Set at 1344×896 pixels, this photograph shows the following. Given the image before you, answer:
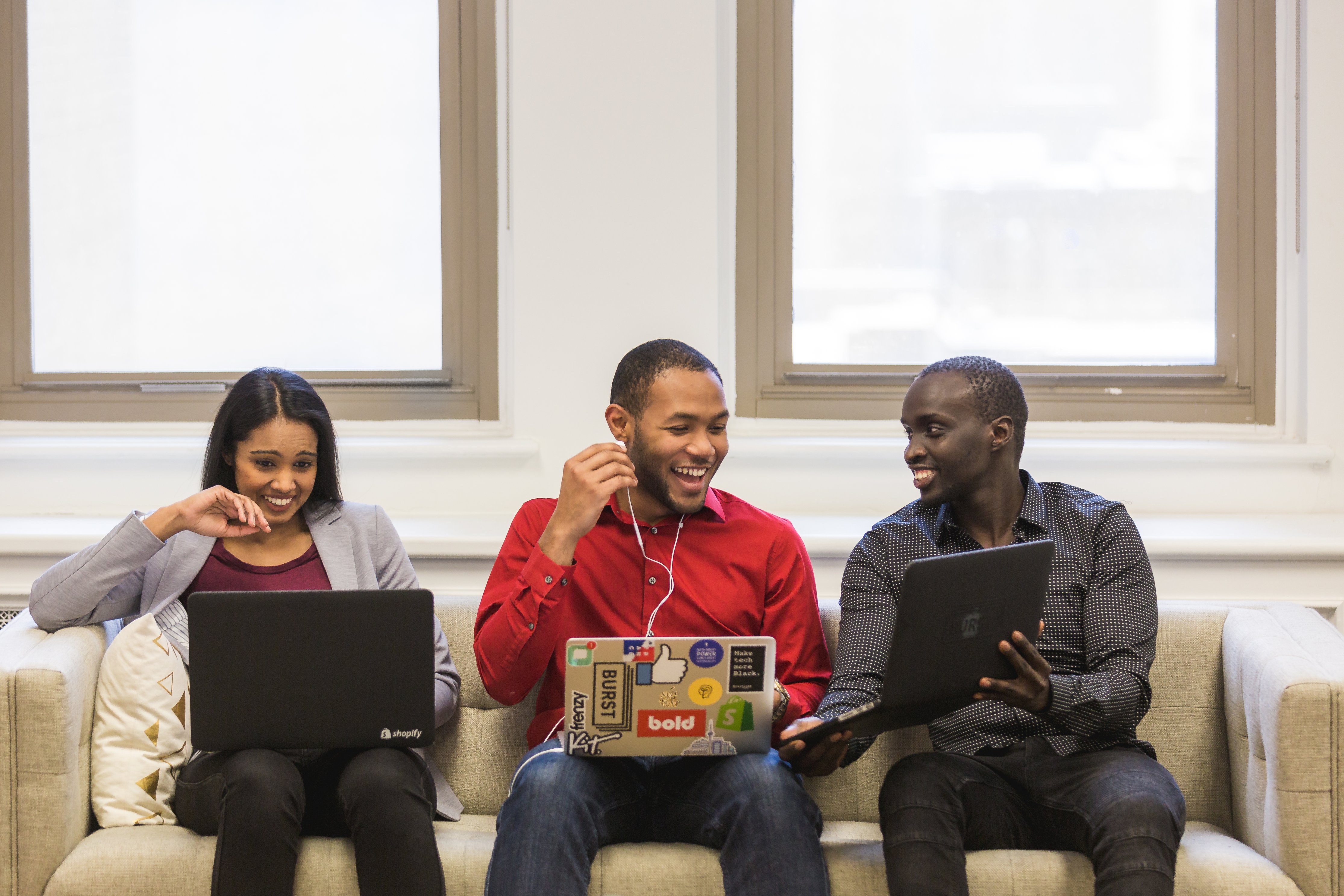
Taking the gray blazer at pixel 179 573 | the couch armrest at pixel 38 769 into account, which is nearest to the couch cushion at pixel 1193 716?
the gray blazer at pixel 179 573

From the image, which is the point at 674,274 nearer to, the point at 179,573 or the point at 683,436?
the point at 683,436

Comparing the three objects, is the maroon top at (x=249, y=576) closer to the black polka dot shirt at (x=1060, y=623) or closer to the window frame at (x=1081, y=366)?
the black polka dot shirt at (x=1060, y=623)

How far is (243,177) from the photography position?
2.98m

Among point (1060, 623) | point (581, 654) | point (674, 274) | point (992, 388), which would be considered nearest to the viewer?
point (581, 654)

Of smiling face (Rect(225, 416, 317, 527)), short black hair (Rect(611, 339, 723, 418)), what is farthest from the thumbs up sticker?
smiling face (Rect(225, 416, 317, 527))

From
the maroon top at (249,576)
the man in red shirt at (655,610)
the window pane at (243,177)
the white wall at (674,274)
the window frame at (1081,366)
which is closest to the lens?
the man in red shirt at (655,610)

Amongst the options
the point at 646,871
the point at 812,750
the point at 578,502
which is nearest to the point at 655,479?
the point at 578,502

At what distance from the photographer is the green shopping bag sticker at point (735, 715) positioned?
1648 mm

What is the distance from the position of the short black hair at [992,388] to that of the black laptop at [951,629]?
0.40m

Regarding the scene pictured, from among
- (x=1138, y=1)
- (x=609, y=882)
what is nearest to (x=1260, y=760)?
(x=609, y=882)

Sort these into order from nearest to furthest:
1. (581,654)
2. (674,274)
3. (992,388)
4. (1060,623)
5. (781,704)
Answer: (581,654)
(781,704)
(1060,623)
(992,388)
(674,274)

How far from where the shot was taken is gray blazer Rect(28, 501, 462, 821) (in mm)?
1938

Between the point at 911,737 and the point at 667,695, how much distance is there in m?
0.73

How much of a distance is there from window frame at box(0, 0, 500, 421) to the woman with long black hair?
0.81 m
